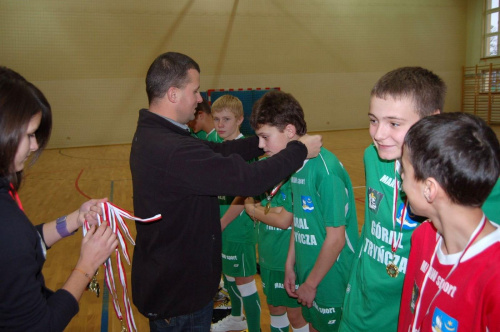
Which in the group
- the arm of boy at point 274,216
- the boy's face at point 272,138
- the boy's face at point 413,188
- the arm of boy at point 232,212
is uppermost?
the boy's face at point 272,138

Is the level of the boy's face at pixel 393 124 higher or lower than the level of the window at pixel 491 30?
lower

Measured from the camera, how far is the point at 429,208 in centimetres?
130

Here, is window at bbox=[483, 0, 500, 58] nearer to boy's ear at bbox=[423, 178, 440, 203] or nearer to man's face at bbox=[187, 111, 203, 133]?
man's face at bbox=[187, 111, 203, 133]

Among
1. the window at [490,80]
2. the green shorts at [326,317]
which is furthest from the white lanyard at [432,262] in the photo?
the window at [490,80]

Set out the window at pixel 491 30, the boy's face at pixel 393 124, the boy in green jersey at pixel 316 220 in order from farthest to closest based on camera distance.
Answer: the window at pixel 491 30 < the boy in green jersey at pixel 316 220 < the boy's face at pixel 393 124

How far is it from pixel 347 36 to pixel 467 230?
56.6ft

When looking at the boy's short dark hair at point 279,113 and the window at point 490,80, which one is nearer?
the boy's short dark hair at point 279,113

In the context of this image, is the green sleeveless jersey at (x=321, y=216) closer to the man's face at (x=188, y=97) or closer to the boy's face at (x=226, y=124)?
the man's face at (x=188, y=97)

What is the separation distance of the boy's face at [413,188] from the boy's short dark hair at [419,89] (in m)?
0.47

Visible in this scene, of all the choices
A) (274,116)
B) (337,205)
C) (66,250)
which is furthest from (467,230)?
(66,250)

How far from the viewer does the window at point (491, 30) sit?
17.3m

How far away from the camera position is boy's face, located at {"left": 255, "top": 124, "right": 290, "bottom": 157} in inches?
99.7

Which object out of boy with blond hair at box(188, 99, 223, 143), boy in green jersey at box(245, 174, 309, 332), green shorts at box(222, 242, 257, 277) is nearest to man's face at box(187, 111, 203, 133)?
boy with blond hair at box(188, 99, 223, 143)

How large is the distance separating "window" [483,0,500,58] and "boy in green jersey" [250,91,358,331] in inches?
740
